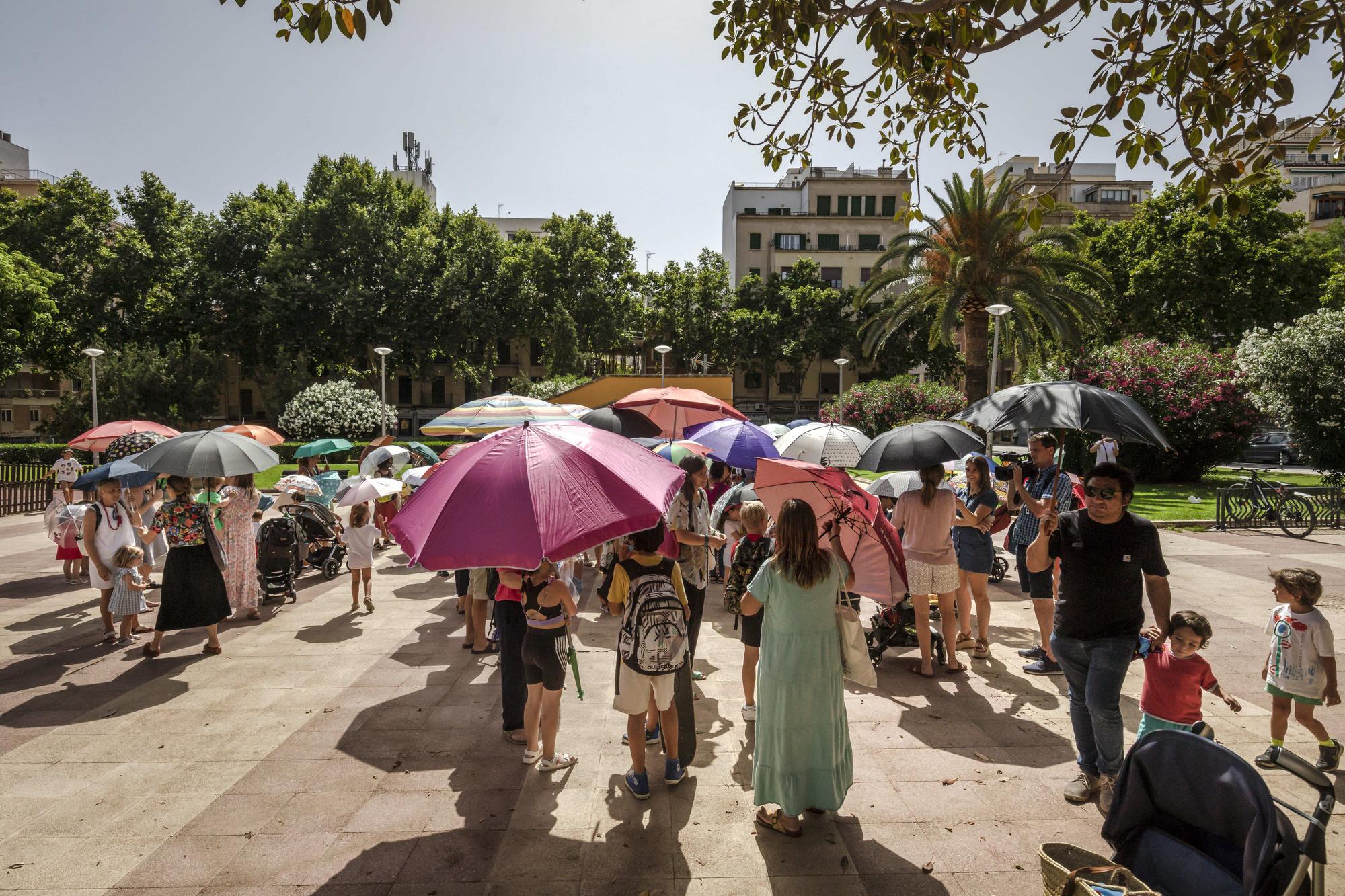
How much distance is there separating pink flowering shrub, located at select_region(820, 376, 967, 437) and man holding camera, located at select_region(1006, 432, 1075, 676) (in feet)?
71.3

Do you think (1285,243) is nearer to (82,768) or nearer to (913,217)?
(913,217)

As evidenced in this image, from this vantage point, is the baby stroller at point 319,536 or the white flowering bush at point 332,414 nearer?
the baby stroller at point 319,536

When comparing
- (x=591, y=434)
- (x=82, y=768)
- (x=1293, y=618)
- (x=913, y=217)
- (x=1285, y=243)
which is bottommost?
(x=82, y=768)

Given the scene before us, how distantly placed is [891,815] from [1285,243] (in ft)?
129

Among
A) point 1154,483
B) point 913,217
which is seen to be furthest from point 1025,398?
point 1154,483

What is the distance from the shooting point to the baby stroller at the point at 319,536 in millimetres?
10961

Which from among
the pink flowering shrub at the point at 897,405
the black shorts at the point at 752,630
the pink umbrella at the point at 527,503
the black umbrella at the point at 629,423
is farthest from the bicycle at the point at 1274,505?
the pink umbrella at the point at 527,503

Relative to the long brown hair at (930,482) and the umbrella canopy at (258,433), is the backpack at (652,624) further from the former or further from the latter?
the umbrella canopy at (258,433)

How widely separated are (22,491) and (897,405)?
87.4 feet

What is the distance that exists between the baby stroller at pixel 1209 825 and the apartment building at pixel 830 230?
5719cm

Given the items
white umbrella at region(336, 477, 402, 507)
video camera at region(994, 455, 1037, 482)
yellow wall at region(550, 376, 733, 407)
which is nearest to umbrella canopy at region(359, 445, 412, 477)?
white umbrella at region(336, 477, 402, 507)

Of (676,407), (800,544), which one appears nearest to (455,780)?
(800,544)

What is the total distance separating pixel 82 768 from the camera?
507cm

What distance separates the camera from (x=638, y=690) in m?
4.45
